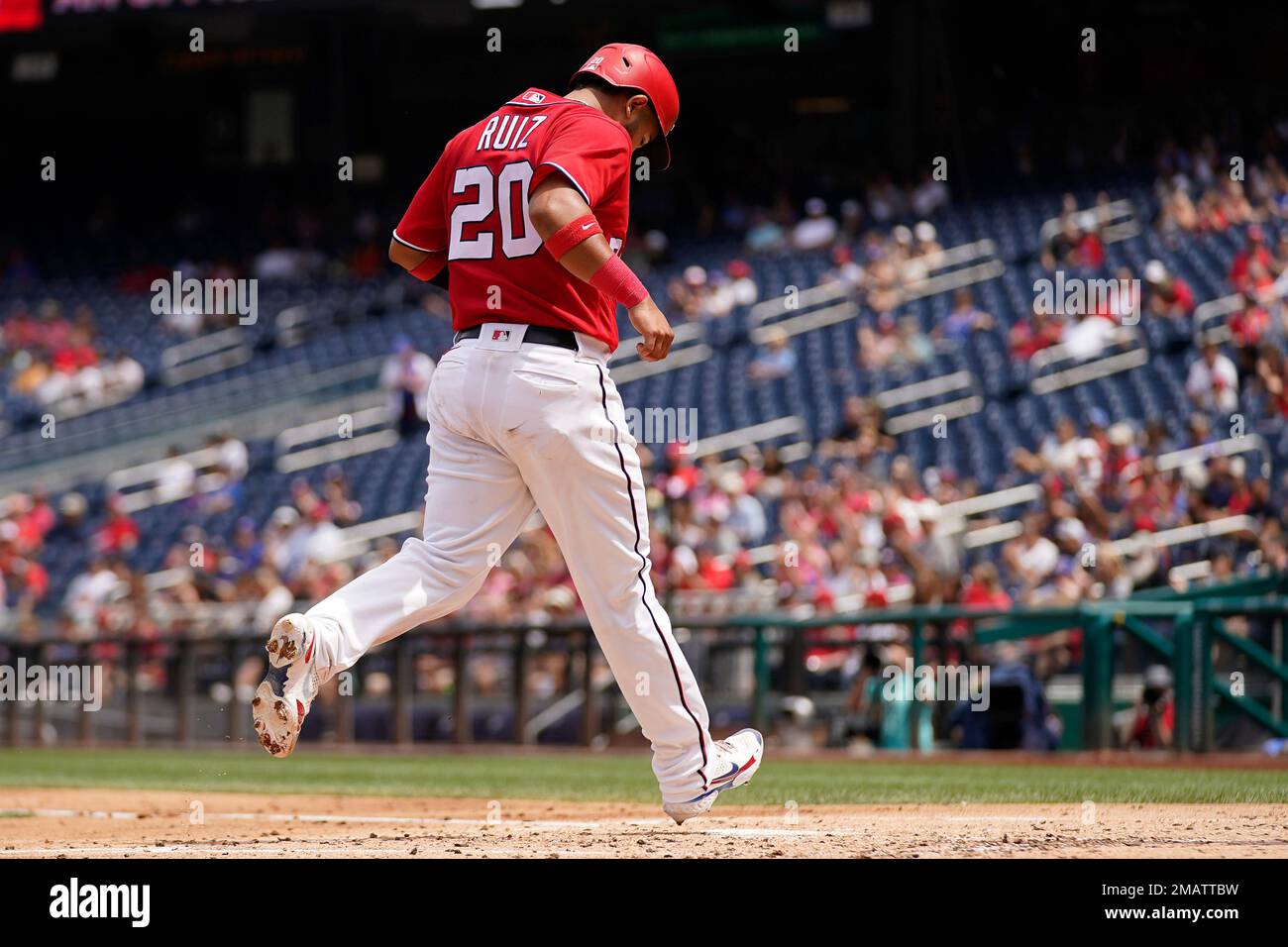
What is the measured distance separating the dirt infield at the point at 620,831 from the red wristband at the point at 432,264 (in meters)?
1.46

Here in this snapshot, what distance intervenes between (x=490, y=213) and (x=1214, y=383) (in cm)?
963

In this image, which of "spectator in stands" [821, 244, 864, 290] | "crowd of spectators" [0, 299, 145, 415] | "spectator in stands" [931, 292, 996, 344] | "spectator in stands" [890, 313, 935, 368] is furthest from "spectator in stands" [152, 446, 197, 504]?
"spectator in stands" [931, 292, 996, 344]

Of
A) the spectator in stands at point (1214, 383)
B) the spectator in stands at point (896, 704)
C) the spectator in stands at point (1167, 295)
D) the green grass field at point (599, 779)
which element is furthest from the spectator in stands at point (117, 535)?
the spectator in stands at point (1214, 383)

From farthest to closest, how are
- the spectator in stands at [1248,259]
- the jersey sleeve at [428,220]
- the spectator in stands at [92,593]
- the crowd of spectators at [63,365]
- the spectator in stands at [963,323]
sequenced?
1. the crowd of spectators at [63,365]
2. the spectator in stands at [963,323]
3. the spectator in stands at [92,593]
4. the spectator in stands at [1248,259]
5. the jersey sleeve at [428,220]

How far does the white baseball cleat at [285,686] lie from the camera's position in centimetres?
427

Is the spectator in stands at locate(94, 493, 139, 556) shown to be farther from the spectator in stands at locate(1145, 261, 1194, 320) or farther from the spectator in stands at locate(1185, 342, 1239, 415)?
the spectator in stands at locate(1185, 342, 1239, 415)

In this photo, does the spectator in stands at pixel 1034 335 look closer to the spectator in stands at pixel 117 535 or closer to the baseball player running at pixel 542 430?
the spectator in stands at pixel 117 535

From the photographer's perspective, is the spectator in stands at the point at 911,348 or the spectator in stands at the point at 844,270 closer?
the spectator in stands at the point at 911,348

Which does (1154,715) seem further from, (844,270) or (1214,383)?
(844,270)

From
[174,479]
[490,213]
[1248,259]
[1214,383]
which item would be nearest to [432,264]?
[490,213]

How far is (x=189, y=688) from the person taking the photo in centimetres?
1410

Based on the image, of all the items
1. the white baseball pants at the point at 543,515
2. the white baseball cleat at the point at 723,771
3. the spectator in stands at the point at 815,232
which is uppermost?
the spectator in stands at the point at 815,232
